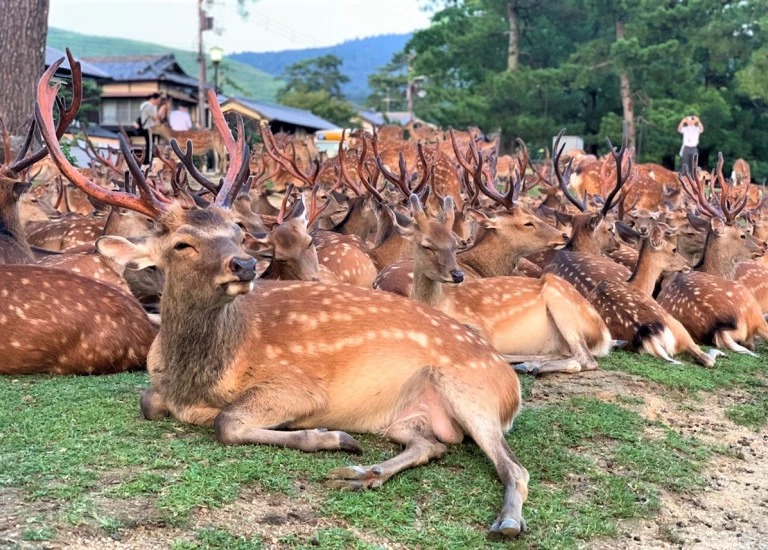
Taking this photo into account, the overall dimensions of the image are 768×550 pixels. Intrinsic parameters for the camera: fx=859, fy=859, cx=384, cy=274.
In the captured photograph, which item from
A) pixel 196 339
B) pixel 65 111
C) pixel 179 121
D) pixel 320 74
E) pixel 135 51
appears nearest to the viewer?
pixel 196 339

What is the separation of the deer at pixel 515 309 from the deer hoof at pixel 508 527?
2.38 metres

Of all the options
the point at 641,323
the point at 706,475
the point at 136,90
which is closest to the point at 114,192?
the point at 706,475

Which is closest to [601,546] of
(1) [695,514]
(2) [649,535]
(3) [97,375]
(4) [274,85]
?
(2) [649,535]

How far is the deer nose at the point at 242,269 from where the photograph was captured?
9.09ft

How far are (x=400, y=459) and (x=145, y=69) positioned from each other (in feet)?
116

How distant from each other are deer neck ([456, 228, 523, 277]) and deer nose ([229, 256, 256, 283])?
3.63m

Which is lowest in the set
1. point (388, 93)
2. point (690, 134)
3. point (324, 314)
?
point (324, 314)

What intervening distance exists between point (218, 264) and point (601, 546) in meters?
1.48

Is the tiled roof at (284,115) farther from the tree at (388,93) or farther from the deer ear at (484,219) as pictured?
the deer ear at (484,219)

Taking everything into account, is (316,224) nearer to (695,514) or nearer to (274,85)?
(695,514)

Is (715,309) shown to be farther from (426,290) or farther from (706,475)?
(706,475)

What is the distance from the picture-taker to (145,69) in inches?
1394

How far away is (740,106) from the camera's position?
23984 mm

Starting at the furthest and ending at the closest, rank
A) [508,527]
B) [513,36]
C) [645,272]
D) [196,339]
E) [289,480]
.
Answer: [513,36] < [645,272] < [196,339] < [289,480] < [508,527]
